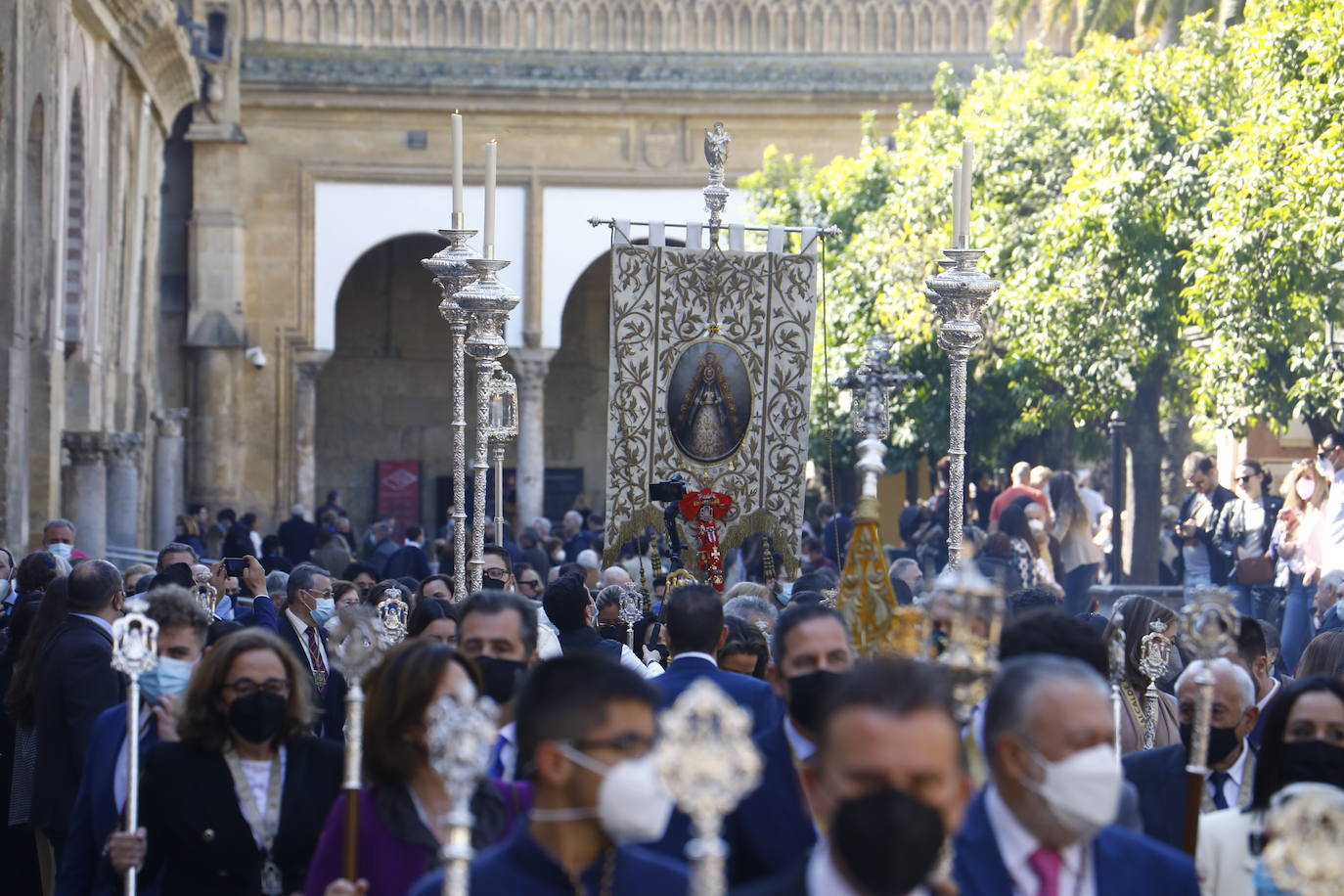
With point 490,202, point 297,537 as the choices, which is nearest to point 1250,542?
point 490,202

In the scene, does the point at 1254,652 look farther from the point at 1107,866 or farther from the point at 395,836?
the point at 395,836

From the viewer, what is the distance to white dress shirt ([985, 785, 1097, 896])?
151 inches

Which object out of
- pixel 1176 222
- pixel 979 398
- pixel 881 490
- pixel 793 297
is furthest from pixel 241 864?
pixel 881 490

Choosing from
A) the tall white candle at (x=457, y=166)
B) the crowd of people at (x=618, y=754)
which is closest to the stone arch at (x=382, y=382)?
the tall white candle at (x=457, y=166)

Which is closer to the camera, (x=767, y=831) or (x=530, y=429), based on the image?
(x=767, y=831)

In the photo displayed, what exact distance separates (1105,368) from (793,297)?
9.40 metres

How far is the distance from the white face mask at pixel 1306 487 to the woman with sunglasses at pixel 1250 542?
1.77ft

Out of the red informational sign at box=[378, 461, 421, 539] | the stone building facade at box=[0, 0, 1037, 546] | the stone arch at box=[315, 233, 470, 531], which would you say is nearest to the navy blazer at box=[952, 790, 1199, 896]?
the stone building facade at box=[0, 0, 1037, 546]

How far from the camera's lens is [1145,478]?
22391mm

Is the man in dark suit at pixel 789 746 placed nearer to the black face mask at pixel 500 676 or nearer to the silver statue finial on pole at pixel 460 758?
the black face mask at pixel 500 676

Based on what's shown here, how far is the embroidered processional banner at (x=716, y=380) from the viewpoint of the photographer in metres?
11.2

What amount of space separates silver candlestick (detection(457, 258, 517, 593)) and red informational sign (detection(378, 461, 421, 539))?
76.4 feet

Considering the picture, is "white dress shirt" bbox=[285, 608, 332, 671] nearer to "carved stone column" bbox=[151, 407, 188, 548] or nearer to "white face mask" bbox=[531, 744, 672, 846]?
"white face mask" bbox=[531, 744, 672, 846]

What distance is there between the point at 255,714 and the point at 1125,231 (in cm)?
1523
